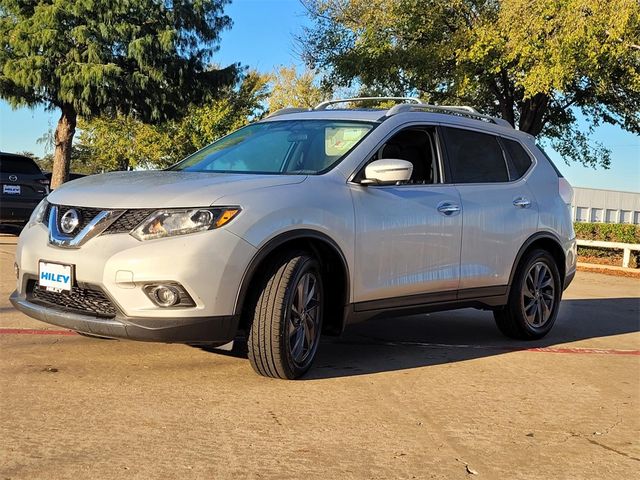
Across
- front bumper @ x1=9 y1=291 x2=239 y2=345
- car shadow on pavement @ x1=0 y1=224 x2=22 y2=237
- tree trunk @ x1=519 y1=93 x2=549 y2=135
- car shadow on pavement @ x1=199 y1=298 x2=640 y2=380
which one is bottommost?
car shadow on pavement @ x1=199 y1=298 x2=640 y2=380

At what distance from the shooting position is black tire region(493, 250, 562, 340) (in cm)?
607

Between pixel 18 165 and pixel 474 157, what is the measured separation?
1010 centimetres

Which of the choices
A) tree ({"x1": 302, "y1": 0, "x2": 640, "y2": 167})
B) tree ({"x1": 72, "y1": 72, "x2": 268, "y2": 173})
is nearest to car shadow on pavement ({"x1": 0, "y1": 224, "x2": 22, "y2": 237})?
tree ({"x1": 302, "y1": 0, "x2": 640, "y2": 167})

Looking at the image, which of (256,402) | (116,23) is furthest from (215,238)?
(116,23)

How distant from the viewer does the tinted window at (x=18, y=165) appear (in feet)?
42.6

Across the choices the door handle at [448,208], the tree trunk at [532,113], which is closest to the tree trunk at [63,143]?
the tree trunk at [532,113]

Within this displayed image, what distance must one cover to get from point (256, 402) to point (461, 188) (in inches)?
99.4

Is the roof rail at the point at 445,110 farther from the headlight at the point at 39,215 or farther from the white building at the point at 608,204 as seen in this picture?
the white building at the point at 608,204

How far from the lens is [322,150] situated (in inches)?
195

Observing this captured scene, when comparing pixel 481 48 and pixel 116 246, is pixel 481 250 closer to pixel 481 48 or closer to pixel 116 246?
pixel 116 246

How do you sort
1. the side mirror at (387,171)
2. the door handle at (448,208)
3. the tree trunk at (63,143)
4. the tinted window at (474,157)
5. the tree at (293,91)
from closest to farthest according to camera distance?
1. the side mirror at (387,171)
2. the door handle at (448,208)
3. the tinted window at (474,157)
4. the tree trunk at (63,143)
5. the tree at (293,91)

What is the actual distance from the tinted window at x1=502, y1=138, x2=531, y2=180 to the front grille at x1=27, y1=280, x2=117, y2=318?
3691 millimetres

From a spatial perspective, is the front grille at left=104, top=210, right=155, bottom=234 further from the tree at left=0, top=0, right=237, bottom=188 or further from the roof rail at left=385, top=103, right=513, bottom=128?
the tree at left=0, top=0, right=237, bottom=188

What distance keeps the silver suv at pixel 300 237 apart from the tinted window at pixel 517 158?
0.01 metres
